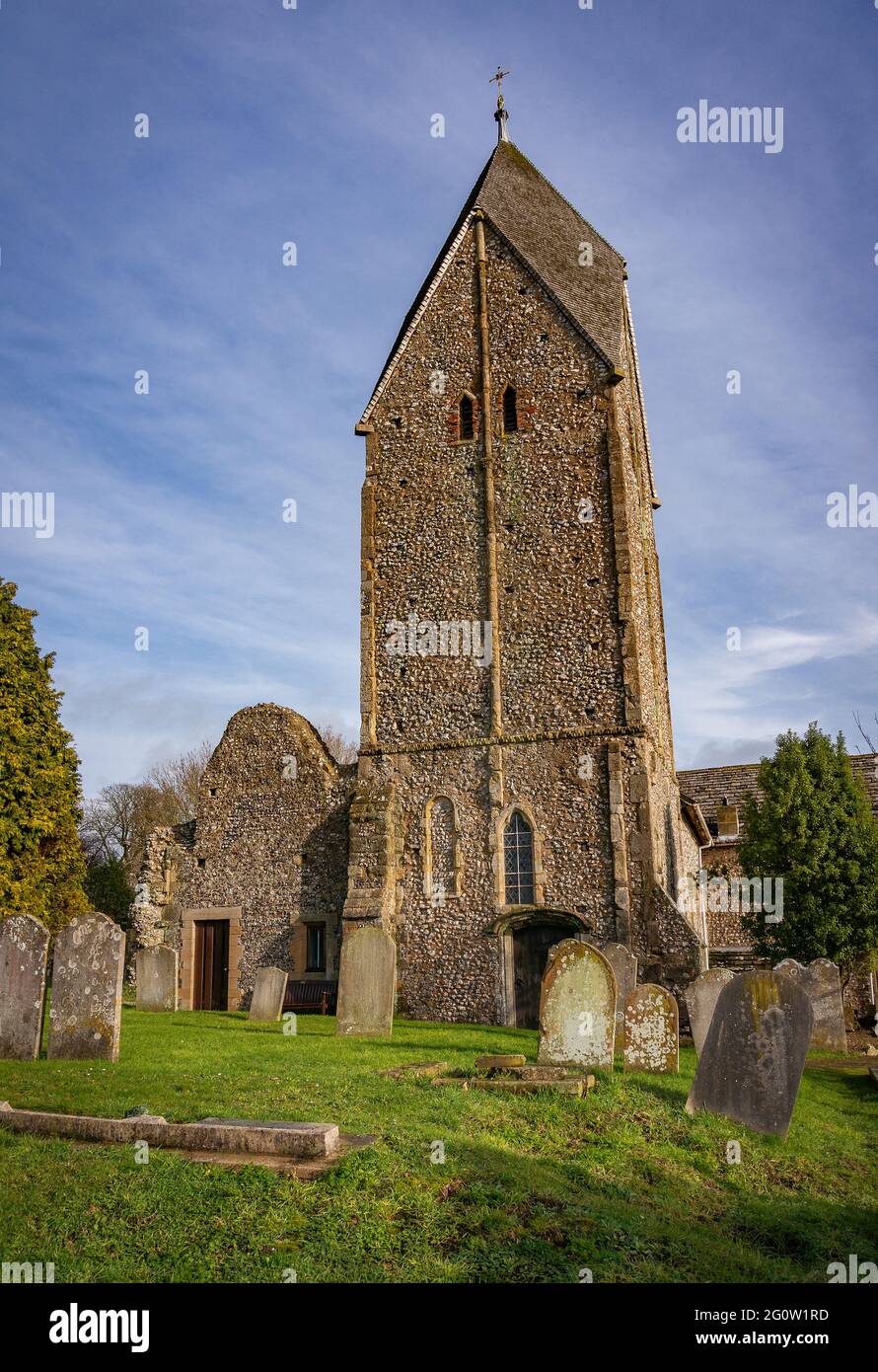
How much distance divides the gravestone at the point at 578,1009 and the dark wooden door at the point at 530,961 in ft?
25.3

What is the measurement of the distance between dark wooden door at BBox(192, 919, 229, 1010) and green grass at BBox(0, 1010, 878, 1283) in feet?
36.4

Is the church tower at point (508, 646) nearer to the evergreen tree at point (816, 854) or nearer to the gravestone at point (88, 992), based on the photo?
the evergreen tree at point (816, 854)

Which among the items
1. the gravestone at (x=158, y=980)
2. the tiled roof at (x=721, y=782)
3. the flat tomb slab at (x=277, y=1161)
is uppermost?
the tiled roof at (x=721, y=782)

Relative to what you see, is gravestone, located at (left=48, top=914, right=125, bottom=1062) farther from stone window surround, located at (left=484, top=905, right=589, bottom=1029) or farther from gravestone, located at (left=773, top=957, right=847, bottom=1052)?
gravestone, located at (left=773, top=957, right=847, bottom=1052)

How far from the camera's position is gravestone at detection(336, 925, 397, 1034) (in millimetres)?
12617

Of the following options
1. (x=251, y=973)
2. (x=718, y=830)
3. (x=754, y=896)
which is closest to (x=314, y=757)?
(x=251, y=973)

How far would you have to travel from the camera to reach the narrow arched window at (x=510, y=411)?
2114 centimetres

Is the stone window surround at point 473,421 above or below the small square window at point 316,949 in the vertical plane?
above

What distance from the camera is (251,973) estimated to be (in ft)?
67.1

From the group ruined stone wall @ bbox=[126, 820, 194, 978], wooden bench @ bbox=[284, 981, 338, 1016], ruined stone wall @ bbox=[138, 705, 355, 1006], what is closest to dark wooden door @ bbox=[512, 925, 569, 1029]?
wooden bench @ bbox=[284, 981, 338, 1016]

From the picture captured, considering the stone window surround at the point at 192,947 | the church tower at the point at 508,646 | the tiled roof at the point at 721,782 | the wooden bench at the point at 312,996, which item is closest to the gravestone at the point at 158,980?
the wooden bench at the point at 312,996

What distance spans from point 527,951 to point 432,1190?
1274 cm
